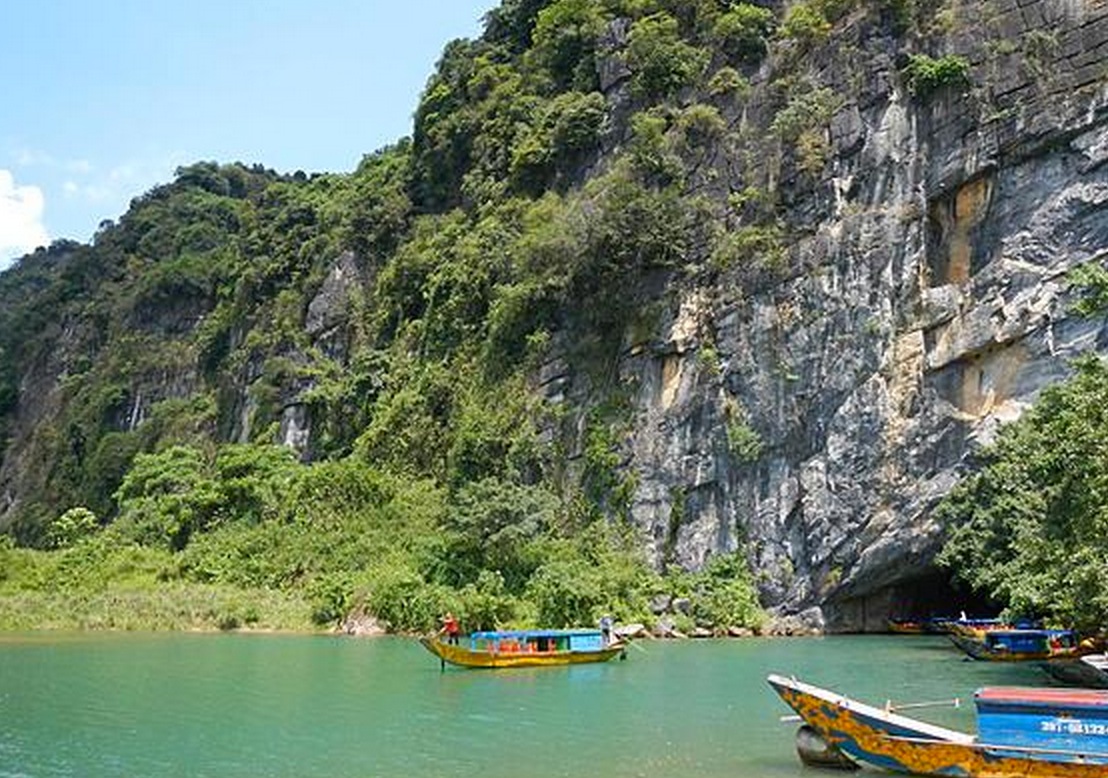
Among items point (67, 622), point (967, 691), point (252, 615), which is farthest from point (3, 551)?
point (967, 691)

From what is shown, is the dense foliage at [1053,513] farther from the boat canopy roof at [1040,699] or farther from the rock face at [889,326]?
the boat canopy roof at [1040,699]

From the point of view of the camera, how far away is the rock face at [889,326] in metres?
26.3

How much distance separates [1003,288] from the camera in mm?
26484

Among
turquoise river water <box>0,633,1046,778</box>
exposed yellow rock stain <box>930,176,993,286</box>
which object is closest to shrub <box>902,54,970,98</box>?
exposed yellow rock stain <box>930,176,993,286</box>

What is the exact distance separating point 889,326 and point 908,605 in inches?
321

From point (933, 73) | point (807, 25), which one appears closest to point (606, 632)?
point (933, 73)

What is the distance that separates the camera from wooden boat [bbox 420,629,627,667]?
20.6 m

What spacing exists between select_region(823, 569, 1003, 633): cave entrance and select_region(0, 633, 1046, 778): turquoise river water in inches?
149

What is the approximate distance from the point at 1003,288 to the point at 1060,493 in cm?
1043

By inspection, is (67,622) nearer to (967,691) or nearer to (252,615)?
(252,615)

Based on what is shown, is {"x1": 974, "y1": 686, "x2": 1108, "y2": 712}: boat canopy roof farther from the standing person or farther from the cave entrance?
the cave entrance

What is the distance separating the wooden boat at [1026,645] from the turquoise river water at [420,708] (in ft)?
1.75

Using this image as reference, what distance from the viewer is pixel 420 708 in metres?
15.7

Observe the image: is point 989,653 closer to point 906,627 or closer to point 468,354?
point 906,627
